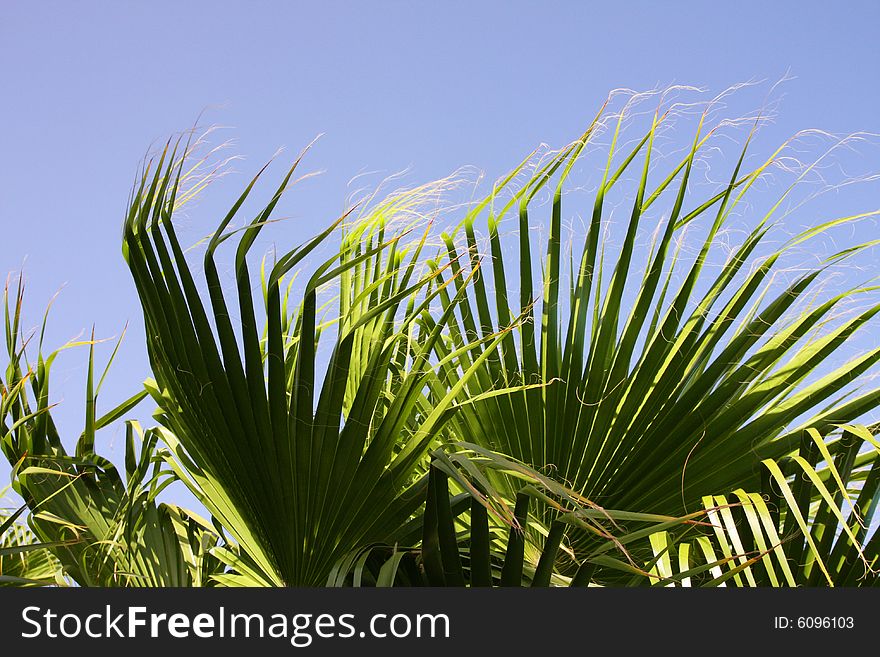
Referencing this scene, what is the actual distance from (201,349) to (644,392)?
0.91 meters

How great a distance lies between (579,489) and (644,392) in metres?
0.25

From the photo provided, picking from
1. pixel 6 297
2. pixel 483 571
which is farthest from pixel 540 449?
pixel 6 297

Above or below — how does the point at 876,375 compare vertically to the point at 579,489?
above

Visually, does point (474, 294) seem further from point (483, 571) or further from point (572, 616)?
point (572, 616)

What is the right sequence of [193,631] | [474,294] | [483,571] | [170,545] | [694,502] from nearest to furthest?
[193,631] < [483,571] < [694,502] < [170,545] < [474,294]

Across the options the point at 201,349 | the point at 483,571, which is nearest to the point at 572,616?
the point at 483,571

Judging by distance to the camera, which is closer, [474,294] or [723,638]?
[723,638]

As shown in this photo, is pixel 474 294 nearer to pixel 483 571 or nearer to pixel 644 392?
pixel 644 392

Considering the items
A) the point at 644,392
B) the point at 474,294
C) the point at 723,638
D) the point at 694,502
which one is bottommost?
the point at 723,638

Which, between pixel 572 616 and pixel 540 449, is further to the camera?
pixel 540 449

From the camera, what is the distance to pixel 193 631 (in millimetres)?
1228

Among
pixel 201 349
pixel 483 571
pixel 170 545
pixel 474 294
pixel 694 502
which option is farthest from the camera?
pixel 474 294

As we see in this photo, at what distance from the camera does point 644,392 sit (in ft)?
5.82

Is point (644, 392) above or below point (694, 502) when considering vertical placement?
above
